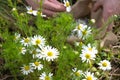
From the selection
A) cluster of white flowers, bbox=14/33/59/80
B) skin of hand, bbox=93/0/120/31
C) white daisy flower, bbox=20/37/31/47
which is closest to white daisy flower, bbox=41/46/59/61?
cluster of white flowers, bbox=14/33/59/80

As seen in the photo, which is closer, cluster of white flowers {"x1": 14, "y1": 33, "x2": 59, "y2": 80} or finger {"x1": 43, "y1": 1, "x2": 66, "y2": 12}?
cluster of white flowers {"x1": 14, "y1": 33, "x2": 59, "y2": 80}

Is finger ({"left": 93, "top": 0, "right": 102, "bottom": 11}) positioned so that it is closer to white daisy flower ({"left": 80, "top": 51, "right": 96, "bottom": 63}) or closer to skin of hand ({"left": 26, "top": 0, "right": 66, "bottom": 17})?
skin of hand ({"left": 26, "top": 0, "right": 66, "bottom": 17})

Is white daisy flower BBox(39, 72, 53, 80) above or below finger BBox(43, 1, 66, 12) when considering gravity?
below

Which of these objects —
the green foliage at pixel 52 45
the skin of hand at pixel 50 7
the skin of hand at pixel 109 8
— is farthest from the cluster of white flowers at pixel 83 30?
the skin of hand at pixel 50 7

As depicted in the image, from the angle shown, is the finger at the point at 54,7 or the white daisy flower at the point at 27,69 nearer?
the white daisy flower at the point at 27,69

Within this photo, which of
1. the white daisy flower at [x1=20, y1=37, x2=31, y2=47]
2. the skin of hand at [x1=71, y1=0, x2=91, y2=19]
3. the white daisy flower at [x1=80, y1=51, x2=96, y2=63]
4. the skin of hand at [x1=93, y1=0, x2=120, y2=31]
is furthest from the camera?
the skin of hand at [x1=71, y1=0, x2=91, y2=19]

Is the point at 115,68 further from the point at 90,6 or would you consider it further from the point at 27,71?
the point at 27,71

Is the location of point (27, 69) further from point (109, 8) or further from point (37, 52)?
point (109, 8)

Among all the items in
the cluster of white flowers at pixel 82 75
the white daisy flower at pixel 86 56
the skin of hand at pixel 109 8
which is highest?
the skin of hand at pixel 109 8

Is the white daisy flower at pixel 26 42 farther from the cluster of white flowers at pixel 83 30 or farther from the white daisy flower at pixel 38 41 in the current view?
the cluster of white flowers at pixel 83 30
